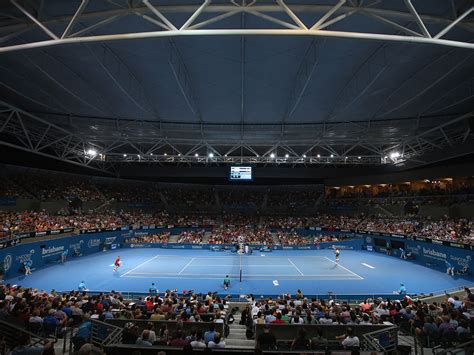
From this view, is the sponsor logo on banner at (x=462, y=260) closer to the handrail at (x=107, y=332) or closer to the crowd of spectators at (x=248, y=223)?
the crowd of spectators at (x=248, y=223)

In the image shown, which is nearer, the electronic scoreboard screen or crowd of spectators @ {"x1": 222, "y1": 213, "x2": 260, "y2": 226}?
the electronic scoreboard screen

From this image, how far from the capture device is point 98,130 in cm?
2522

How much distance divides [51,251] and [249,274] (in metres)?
19.6

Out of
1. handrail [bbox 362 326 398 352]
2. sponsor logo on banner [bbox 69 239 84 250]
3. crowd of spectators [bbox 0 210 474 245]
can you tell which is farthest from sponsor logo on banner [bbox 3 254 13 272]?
handrail [bbox 362 326 398 352]

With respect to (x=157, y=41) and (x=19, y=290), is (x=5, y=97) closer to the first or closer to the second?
(x=19, y=290)

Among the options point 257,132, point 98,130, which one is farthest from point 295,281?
point 98,130

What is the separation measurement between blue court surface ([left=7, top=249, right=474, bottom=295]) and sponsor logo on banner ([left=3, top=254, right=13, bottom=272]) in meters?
1.05

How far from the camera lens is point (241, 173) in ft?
109

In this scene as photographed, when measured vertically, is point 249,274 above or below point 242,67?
below

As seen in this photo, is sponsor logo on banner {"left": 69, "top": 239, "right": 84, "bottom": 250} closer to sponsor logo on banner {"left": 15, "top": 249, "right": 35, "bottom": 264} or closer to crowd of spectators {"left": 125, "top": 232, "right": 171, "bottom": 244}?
sponsor logo on banner {"left": 15, "top": 249, "right": 35, "bottom": 264}

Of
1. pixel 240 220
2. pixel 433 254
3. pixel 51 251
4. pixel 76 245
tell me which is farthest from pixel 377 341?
pixel 240 220

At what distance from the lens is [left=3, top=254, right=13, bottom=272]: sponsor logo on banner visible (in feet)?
70.0

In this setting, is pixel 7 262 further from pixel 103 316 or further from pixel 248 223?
pixel 248 223

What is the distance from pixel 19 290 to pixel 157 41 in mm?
13763
